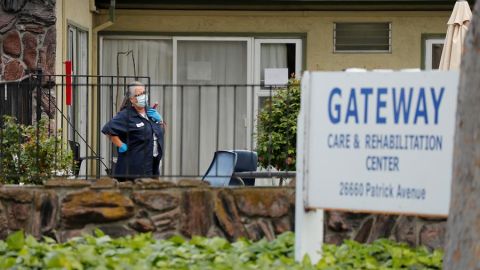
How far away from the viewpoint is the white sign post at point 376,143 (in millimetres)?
6329

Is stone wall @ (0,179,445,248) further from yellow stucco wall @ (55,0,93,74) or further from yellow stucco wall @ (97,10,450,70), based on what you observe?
yellow stucco wall @ (97,10,450,70)

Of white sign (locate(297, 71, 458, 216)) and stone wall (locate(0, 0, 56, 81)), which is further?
stone wall (locate(0, 0, 56, 81))

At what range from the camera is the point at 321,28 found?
1616cm

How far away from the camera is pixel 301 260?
6.40 m

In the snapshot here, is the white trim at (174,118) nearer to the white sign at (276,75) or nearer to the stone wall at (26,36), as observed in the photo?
the white sign at (276,75)

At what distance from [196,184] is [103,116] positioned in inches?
237

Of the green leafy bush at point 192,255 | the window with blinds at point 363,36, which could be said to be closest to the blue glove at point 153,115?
A: the green leafy bush at point 192,255

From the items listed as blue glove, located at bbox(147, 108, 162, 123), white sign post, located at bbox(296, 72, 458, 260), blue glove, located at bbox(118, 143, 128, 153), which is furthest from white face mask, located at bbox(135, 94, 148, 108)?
white sign post, located at bbox(296, 72, 458, 260)

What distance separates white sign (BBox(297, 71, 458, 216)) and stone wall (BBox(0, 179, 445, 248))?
2.44 meters

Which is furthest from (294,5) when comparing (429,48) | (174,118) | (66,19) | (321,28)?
(66,19)

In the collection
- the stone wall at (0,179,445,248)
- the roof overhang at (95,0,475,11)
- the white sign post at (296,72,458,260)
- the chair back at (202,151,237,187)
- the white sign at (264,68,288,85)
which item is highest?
the roof overhang at (95,0,475,11)

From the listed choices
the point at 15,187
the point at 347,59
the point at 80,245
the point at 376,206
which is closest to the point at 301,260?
the point at 376,206

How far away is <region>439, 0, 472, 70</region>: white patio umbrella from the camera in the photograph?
11.2 m

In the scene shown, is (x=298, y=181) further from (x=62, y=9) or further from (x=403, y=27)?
(x=403, y=27)
